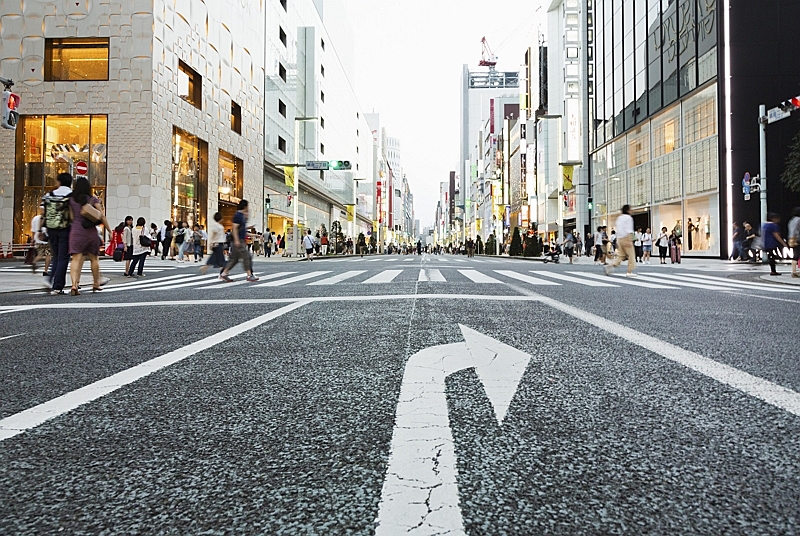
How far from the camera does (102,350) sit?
155 inches

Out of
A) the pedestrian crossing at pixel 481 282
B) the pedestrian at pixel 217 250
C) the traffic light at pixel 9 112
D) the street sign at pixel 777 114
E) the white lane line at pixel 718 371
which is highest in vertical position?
the street sign at pixel 777 114

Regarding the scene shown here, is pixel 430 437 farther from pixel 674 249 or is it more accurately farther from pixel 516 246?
pixel 516 246

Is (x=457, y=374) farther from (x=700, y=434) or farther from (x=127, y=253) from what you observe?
(x=127, y=253)

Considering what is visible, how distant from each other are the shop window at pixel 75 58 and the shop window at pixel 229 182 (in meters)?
8.79

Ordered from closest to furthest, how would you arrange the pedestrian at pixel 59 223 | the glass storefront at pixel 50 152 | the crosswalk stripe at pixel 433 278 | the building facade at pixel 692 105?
the pedestrian at pixel 59 223 < the crosswalk stripe at pixel 433 278 < the building facade at pixel 692 105 < the glass storefront at pixel 50 152

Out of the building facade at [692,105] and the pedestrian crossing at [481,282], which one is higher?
the building facade at [692,105]

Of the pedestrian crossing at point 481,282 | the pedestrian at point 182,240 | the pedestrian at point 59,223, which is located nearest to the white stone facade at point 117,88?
the pedestrian at point 182,240

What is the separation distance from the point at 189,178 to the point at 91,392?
99.9 ft

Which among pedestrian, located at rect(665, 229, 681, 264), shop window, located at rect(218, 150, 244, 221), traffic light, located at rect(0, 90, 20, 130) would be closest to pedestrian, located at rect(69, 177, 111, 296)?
traffic light, located at rect(0, 90, 20, 130)

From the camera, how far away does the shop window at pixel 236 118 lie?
37.2 meters

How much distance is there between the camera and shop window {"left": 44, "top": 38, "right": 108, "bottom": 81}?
27.2m

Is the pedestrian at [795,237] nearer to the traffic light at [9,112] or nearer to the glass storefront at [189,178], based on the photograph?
the traffic light at [9,112]

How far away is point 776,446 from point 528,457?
81cm

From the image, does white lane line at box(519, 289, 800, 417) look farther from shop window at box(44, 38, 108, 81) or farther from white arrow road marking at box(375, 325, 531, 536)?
shop window at box(44, 38, 108, 81)
